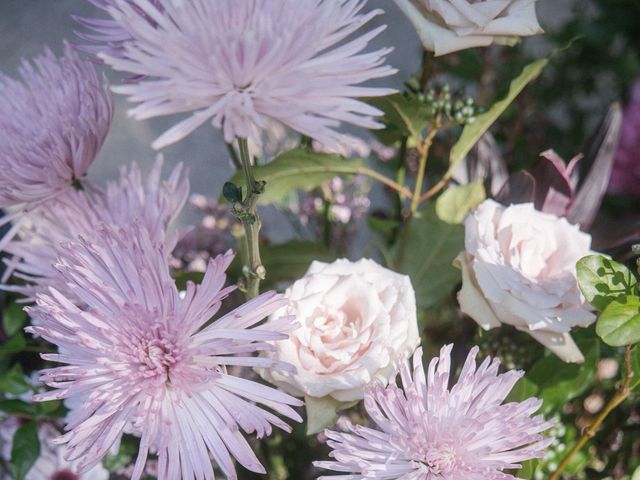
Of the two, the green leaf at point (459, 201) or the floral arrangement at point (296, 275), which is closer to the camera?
the floral arrangement at point (296, 275)

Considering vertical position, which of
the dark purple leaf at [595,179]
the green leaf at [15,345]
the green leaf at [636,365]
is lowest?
the green leaf at [636,365]

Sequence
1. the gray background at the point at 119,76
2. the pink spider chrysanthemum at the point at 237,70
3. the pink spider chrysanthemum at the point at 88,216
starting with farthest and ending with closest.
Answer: the gray background at the point at 119,76 < the pink spider chrysanthemum at the point at 88,216 < the pink spider chrysanthemum at the point at 237,70

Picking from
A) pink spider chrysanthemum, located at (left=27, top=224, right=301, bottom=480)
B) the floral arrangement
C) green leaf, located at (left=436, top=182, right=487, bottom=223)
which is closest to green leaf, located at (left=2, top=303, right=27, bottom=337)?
the floral arrangement

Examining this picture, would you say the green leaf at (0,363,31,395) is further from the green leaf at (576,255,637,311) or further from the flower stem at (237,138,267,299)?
the green leaf at (576,255,637,311)

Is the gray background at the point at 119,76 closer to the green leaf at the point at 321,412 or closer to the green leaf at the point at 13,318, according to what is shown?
the green leaf at the point at 13,318

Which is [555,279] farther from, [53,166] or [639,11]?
[639,11]

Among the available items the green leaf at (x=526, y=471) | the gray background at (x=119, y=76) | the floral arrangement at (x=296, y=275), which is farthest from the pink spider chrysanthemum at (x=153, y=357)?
the gray background at (x=119, y=76)

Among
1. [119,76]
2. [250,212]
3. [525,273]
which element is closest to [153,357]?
[250,212]
